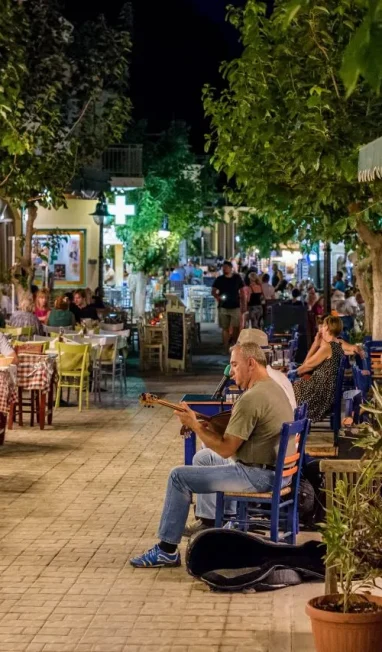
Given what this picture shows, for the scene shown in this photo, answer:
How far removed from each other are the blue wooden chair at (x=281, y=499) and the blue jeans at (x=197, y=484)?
98mm

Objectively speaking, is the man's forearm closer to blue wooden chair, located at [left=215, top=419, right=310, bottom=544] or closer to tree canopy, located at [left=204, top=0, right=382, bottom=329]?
blue wooden chair, located at [left=215, top=419, right=310, bottom=544]

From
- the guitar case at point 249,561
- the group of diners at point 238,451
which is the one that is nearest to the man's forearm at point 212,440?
the group of diners at point 238,451

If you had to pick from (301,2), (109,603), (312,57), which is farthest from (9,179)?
(301,2)

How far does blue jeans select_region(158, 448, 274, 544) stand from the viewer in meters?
8.42

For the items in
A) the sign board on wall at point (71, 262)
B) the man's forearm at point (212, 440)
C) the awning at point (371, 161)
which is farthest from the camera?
the sign board on wall at point (71, 262)

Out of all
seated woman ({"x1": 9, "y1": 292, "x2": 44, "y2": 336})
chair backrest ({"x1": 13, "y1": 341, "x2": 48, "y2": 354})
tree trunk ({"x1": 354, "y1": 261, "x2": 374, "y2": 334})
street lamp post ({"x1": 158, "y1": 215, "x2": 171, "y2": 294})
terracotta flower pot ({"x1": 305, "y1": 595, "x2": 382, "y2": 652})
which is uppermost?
street lamp post ({"x1": 158, "y1": 215, "x2": 171, "y2": 294})

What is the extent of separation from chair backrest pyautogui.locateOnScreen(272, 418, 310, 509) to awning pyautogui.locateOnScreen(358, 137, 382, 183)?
6.13 ft

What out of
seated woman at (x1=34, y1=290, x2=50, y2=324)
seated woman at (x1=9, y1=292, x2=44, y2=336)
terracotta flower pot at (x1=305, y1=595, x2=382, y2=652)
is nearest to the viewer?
terracotta flower pot at (x1=305, y1=595, x2=382, y2=652)

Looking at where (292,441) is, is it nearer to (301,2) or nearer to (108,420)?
(301,2)

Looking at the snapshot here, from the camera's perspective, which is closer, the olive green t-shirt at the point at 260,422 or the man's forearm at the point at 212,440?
the man's forearm at the point at 212,440

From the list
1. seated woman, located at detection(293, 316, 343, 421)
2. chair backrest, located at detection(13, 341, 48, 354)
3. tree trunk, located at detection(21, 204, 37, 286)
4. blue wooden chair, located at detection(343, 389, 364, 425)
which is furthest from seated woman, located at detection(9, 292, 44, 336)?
blue wooden chair, located at detection(343, 389, 364, 425)

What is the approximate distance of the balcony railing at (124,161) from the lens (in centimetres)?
3488

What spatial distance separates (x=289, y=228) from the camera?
1911 centimetres

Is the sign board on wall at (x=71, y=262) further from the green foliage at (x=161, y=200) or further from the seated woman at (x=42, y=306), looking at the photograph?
the seated woman at (x=42, y=306)
